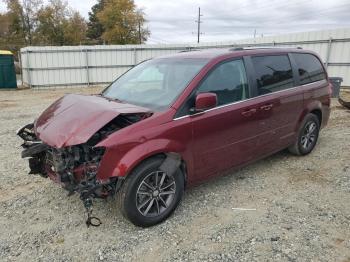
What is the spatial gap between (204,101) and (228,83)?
0.71 meters

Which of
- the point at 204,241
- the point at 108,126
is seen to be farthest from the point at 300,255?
the point at 108,126

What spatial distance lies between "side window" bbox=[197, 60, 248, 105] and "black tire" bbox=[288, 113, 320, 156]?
1.71 metres

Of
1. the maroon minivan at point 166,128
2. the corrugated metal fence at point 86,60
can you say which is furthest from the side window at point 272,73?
the corrugated metal fence at point 86,60

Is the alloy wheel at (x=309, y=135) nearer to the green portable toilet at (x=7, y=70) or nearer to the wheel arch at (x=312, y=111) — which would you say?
the wheel arch at (x=312, y=111)

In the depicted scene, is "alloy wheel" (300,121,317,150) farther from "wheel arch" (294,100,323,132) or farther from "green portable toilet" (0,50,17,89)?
"green portable toilet" (0,50,17,89)

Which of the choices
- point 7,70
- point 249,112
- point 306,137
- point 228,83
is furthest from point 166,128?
point 7,70

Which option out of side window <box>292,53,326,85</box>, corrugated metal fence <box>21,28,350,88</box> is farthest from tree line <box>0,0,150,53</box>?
side window <box>292,53,326,85</box>

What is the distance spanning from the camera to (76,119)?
11.1 ft

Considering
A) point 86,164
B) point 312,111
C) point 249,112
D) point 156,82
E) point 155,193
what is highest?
point 156,82

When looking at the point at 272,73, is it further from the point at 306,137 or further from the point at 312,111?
the point at 306,137

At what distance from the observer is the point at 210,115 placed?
376cm

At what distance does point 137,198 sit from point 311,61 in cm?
397

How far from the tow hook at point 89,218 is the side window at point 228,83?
1.71 meters

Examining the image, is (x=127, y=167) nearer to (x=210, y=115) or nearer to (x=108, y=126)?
(x=108, y=126)
